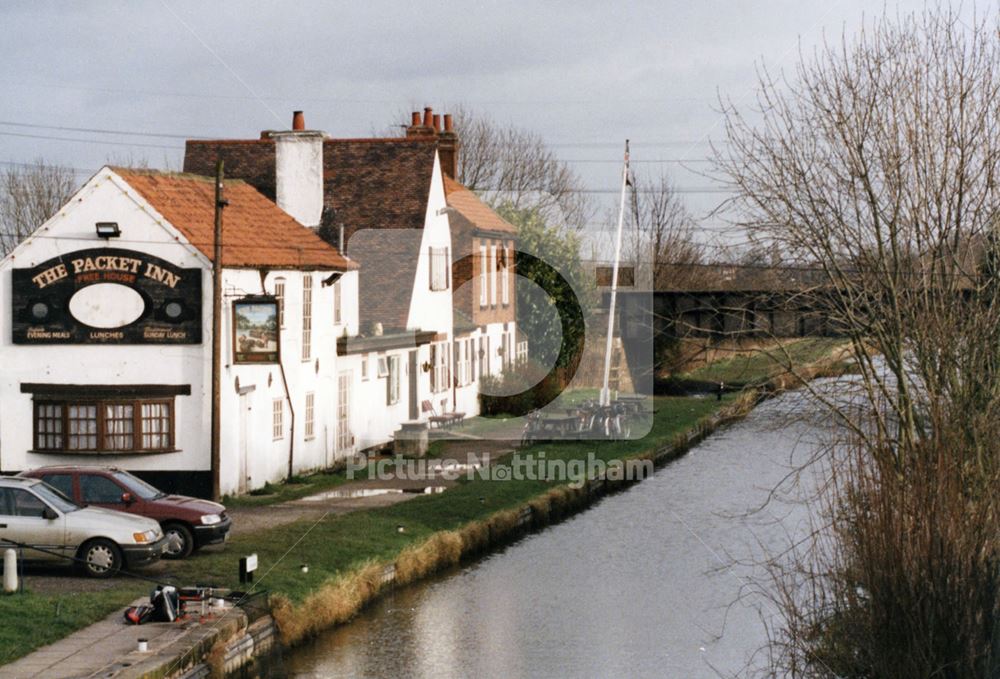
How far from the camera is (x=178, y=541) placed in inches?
896

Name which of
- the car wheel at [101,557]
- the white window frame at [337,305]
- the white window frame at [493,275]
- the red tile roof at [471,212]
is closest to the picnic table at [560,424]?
the red tile roof at [471,212]

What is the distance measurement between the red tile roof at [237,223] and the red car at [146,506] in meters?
7.28

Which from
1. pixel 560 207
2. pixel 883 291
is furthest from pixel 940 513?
pixel 560 207

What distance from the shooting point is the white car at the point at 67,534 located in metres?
20.9

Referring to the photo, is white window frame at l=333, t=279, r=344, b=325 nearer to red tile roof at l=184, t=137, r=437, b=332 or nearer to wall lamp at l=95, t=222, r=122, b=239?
red tile roof at l=184, t=137, r=437, b=332

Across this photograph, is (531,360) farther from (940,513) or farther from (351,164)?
(940,513)

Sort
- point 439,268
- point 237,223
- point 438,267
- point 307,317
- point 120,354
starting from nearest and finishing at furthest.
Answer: point 120,354 < point 237,223 < point 307,317 < point 438,267 < point 439,268

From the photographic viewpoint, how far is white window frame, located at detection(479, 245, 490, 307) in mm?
50019

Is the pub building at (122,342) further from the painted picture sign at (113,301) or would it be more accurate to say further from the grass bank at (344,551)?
the grass bank at (344,551)

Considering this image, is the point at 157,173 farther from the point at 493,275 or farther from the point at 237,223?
the point at 493,275

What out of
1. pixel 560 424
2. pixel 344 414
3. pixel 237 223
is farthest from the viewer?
pixel 560 424

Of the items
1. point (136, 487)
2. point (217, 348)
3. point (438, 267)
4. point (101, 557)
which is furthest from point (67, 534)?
point (438, 267)

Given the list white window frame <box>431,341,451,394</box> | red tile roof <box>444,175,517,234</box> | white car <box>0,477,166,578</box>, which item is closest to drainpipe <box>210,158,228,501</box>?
white car <box>0,477,166,578</box>

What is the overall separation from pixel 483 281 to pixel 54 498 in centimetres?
3053
